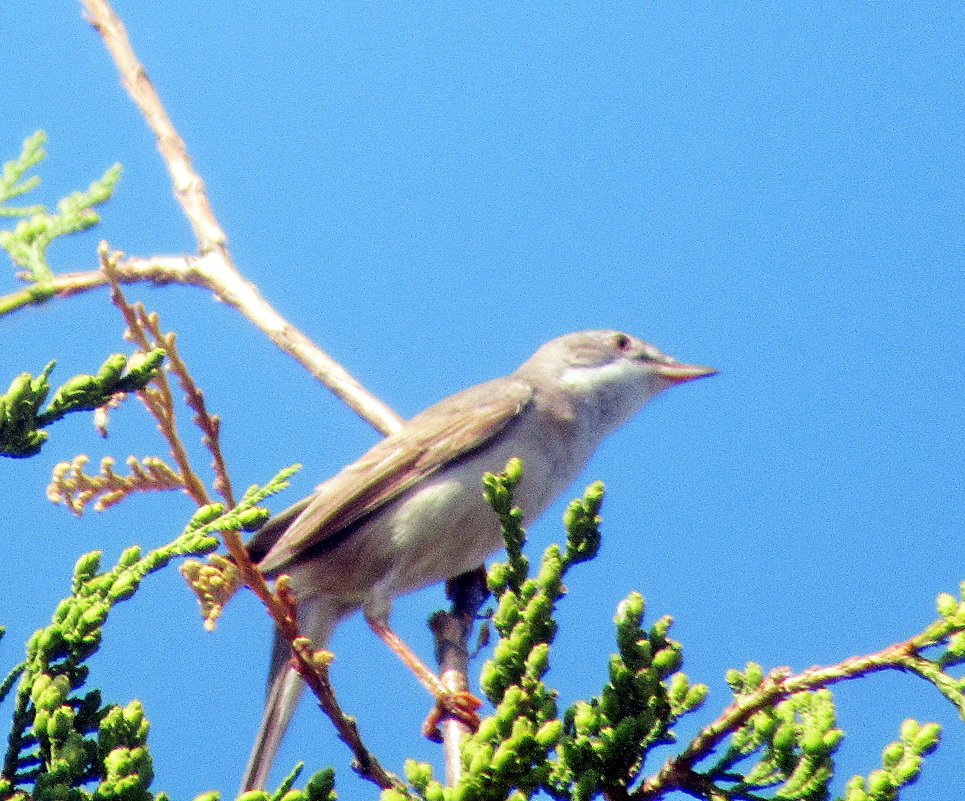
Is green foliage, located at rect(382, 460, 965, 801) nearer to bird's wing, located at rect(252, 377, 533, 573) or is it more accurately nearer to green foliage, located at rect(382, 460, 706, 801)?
green foliage, located at rect(382, 460, 706, 801)

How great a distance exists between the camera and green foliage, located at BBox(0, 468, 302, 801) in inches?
84.0

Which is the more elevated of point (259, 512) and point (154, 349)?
point (154, 349)

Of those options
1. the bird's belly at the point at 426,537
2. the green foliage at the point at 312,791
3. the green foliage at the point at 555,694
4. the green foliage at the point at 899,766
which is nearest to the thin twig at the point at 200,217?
the bird's belly at the point at 426,537

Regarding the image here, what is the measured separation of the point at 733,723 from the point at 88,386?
58.9 inches

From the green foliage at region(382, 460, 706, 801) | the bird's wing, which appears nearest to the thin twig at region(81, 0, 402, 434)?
the bird's wing

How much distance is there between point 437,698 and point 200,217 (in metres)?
2.00

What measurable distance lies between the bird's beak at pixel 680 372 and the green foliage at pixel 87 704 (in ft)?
10.5

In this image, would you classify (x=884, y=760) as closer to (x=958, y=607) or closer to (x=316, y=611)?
(x=958, y=607)

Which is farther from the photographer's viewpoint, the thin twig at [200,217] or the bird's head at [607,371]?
the bird's head at [607,371]

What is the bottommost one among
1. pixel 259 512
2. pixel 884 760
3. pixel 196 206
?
pixel 884 760

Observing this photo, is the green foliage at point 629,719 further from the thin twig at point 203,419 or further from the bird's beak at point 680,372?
the bird's beak at point 680,372

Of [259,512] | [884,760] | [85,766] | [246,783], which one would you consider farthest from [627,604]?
[246,783]

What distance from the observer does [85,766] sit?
2199mm

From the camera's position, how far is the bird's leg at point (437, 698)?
11.5 ft
